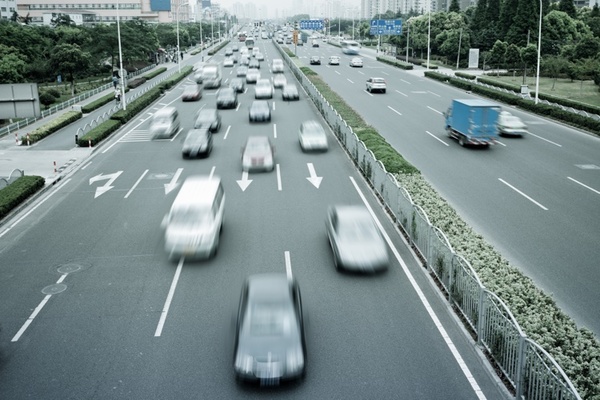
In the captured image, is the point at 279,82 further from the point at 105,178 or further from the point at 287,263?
the point at 287,263

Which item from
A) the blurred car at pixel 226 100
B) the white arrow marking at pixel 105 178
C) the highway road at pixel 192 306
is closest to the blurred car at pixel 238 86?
the blurred car at pixel 226 100

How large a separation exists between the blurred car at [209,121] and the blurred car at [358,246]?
67.7 feet

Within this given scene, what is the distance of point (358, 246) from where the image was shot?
1514 cm

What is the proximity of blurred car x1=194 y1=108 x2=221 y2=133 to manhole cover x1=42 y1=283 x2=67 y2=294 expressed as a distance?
66.7 feet

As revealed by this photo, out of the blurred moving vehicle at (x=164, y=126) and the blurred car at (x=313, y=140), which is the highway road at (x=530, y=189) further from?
the blurred moving vehicle at (x=164, y=126)

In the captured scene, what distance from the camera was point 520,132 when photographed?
3325cm

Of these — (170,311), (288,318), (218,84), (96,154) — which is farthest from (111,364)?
(218,84)

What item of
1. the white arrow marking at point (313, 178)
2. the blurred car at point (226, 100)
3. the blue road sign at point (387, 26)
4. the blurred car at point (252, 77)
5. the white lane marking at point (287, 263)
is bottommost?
the white lane marking at point (287, 263)

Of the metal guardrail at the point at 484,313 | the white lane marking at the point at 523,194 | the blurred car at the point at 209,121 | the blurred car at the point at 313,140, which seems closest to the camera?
the metal guardrail at the point at 484,313

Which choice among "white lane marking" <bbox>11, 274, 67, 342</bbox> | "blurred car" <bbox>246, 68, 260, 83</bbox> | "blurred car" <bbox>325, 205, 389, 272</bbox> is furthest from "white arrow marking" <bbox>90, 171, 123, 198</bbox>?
"blurred car" <bbox>246, 68, 260, 83</bbox>

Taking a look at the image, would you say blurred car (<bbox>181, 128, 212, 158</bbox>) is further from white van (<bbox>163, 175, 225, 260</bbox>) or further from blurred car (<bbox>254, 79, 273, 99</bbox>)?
blurred car (<bbox>254, 79, 273, 99</bbox>)

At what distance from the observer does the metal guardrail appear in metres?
8.91

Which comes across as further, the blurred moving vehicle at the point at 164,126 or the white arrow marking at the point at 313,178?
the blurred moving vehicle at the point at 164,126

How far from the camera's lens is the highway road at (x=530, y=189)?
15.3 meters
